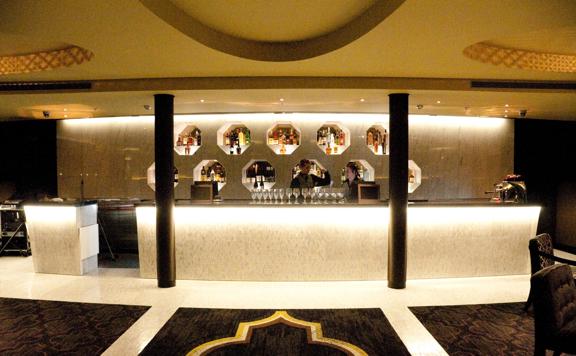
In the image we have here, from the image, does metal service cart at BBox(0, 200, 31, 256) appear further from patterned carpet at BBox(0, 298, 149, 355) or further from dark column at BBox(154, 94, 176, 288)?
dark column at BBox(154, 94, 176, 288)

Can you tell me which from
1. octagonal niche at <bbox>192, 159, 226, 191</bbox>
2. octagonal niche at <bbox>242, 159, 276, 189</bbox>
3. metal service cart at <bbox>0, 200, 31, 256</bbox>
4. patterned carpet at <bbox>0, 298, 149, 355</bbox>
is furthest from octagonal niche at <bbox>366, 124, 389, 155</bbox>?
metal service cart at <bbox>0, 200, 31, 256</bbox>

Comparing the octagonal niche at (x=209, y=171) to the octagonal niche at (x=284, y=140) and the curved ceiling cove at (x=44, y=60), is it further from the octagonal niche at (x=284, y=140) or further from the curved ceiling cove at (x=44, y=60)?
the curved ceiling cove at (x=44, y=60)

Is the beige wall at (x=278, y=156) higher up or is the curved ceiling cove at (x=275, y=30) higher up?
the curved ceiling cove at (x=275, y=30)

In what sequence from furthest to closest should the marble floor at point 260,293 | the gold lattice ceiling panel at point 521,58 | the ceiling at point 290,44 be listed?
the marble floor at point 260,293 → the gold lattice ceiling panel at point 521,58 → the ceiling at point 290,44

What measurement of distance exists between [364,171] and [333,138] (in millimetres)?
910

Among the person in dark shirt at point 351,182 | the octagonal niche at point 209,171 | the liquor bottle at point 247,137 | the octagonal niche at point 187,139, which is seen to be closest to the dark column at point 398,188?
the person in dark shirt at point 351,182

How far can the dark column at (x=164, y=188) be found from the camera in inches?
213

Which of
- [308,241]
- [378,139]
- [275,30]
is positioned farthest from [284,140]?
[275,30]

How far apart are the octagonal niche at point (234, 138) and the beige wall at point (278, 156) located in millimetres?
99

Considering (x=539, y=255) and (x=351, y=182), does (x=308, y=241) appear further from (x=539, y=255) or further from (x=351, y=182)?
(x=539, y=255)

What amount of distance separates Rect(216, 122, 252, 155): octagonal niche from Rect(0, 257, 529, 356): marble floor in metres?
2.94

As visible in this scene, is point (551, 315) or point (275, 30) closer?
point (551, 315)

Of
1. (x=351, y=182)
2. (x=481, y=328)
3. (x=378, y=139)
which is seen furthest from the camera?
(x=378, y=139)

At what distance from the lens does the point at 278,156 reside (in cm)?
779
